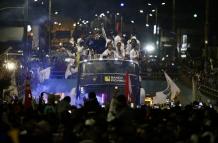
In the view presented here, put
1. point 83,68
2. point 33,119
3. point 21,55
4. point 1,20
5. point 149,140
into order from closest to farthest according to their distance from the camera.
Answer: point 149,140
point 33,119
point 83,68
point 21,55
point 1,20

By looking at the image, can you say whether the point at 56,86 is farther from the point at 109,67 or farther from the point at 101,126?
the point at 101,126

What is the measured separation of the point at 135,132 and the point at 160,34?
63.0m

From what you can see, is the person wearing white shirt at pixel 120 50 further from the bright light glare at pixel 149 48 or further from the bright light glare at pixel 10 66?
the bright light glare at pixel 149 48

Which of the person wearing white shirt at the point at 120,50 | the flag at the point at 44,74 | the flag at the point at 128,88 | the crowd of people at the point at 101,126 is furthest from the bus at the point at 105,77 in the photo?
the crowd of people at the point at 101,126

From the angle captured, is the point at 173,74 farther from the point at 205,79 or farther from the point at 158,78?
the point at 205,79

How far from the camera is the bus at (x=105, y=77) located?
26.4 meters

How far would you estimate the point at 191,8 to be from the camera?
76188 millimetres

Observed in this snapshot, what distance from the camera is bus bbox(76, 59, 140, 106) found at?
26.4 m

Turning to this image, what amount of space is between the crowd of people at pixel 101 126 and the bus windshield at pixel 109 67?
1092cm

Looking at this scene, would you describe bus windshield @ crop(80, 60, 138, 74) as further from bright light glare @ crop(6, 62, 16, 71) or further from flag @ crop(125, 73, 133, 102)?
bright light glare @ crop(6, 62, 16, 71)

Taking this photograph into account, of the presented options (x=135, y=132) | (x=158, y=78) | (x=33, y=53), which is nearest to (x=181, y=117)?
(x=135, y=132)

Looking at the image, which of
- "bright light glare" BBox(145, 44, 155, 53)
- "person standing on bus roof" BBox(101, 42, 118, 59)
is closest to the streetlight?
"person standing on bus roof" BBox(101, 42, 118, 59)

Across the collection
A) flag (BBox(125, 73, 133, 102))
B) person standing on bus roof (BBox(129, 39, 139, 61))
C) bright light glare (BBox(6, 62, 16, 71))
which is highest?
person standing on bus roof (BBox(129, 39, 139, 61))

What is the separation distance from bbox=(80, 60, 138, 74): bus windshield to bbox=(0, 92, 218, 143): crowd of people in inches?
430
